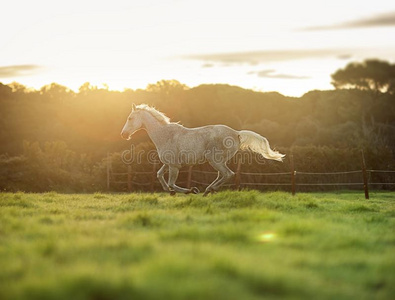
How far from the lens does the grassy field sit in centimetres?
404

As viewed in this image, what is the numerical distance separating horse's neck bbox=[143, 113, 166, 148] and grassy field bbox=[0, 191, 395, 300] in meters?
5.46

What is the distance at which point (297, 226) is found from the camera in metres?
6.97

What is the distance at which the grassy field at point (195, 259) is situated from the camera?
13.3 ft

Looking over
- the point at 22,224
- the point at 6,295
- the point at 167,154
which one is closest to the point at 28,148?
the point at 167,154

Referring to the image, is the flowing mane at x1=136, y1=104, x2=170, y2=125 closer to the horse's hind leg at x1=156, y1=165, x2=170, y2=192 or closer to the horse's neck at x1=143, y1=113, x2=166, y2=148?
the horse's neck at x1=143, y1=113, x2=166, y2=148

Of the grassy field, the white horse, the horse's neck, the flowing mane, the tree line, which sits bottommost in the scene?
the grassy field

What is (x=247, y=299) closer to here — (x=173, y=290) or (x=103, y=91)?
(x=173, y=290)

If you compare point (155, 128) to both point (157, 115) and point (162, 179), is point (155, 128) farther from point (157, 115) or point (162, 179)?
point (162, 179)

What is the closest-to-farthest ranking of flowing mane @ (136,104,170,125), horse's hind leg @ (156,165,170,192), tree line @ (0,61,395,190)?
horse's hind leg @ (156,165,170,192), flowing mane @ (136,104,170,125), tree line @ (0,61,395,190)

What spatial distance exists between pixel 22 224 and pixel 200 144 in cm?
644

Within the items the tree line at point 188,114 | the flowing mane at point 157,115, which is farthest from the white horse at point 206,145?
the tree line at point 188,114

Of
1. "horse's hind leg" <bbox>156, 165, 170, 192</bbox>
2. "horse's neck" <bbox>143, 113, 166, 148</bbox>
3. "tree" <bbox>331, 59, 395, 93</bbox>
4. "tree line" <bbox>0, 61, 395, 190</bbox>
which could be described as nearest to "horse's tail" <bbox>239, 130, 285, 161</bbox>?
"horse's neck" <bbox>143, 113, 166, 148</bbox>

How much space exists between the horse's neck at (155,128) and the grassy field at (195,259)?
5463 mm

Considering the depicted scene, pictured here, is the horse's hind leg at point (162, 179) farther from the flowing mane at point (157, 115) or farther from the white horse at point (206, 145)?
the flowing mane at point (157, 115)
